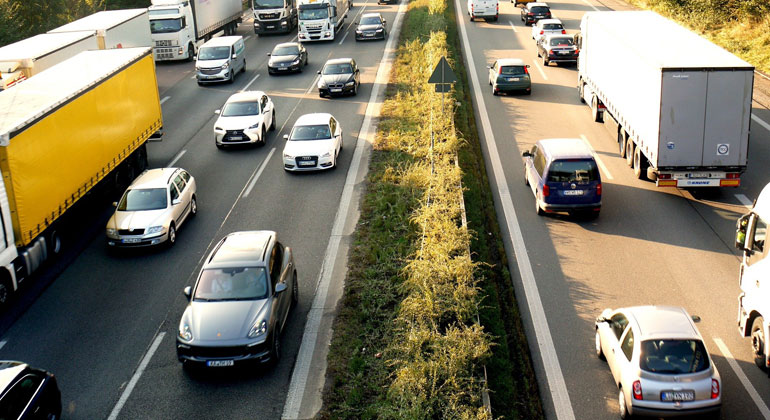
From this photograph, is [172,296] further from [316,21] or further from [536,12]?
[536,12]

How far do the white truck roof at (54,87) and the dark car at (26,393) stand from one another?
6272mm

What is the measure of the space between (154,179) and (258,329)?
8.10 m

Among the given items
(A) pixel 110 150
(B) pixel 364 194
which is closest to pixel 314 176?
(B) pixel 364 194

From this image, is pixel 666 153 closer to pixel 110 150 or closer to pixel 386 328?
pixel 386 328

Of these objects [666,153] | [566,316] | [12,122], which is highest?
[12,122]

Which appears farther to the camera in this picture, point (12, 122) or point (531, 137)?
point (531, 137)

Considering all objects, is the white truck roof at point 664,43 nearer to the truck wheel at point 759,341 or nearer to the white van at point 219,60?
the truck wheel at point 759,341

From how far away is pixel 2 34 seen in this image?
36844 millimetres

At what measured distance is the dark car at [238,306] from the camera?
1301 cm

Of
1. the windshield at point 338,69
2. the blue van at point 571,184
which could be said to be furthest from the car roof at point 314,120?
the blue van at point 571,184

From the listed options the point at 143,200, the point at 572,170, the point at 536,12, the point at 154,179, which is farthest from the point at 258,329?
the point at 536,12

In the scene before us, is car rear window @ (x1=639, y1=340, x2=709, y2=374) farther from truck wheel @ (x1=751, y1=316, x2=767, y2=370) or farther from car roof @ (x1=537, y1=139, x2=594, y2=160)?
car roof @ (x1=537, y1=139, x2=594, y2=160)

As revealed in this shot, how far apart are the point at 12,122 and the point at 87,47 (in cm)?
1583

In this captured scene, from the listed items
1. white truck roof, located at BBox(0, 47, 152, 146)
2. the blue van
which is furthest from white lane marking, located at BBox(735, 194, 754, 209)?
white truck roof, located at BBox(0, 47, 152, 146)
